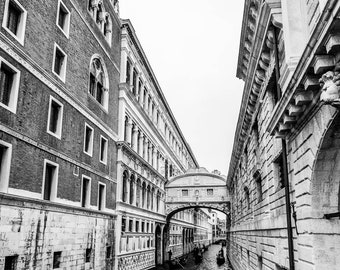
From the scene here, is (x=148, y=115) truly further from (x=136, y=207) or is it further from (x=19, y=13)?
(x=19, y=13)

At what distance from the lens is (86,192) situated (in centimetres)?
1741

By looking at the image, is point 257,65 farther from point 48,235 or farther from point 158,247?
point 158,247

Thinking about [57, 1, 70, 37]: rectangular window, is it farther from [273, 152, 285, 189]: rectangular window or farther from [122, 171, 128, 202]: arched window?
[273, 152, 285, 189]: rectangular window

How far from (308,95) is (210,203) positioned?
29903 millimetres

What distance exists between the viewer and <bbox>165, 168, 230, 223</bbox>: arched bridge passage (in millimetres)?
34844

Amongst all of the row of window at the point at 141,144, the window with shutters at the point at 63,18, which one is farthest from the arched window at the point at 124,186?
the window with shutters at the point at 63,18

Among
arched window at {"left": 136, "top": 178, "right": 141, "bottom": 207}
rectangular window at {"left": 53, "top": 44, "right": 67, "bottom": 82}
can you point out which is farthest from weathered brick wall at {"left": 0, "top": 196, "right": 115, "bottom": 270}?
arched window at {"left": 136, "top": 178, "right": 141, "bottom": 207}

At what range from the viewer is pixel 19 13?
493 inches

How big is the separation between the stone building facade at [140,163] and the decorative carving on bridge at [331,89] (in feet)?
57.5

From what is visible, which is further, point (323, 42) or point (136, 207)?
point (136, 207)

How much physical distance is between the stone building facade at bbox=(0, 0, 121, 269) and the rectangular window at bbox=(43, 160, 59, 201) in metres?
0.04

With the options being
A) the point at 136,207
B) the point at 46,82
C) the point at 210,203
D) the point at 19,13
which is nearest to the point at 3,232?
the point at 46,82

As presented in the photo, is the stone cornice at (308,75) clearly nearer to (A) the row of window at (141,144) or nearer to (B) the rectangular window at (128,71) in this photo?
(A) the row of window at (141,144)

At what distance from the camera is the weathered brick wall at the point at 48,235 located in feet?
36.8
